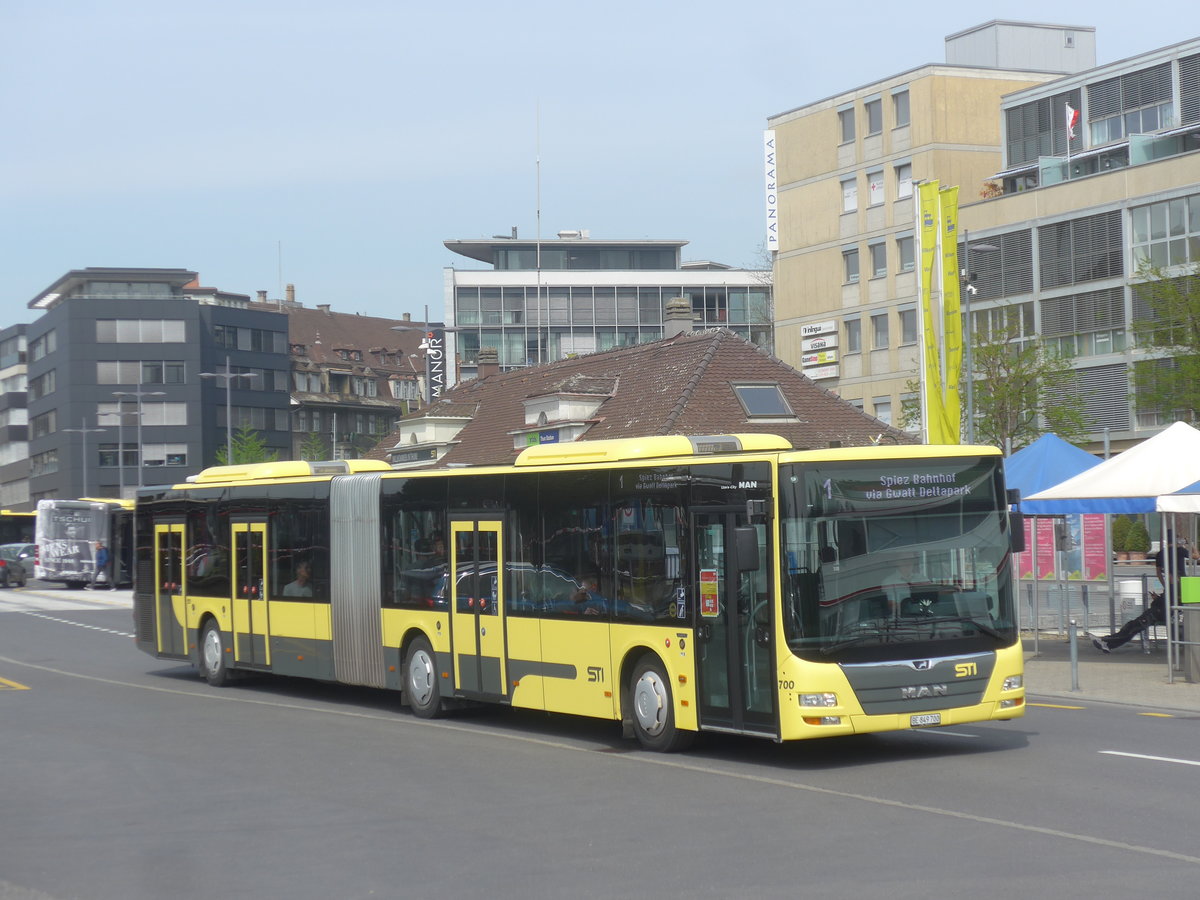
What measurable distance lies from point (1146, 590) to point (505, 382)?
34786mm

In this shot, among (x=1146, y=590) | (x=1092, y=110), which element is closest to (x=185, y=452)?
(x=1092, y=110)

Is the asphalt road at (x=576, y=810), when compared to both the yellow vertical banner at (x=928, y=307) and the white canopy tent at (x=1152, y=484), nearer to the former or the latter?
the white canopy tent at (x=1152, y=484)

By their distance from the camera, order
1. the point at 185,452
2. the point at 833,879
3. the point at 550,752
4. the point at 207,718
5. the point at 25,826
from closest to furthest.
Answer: the point at 833,879, the point at 25,826, the point at 550,752, the point at 207,718, the point at 185,452

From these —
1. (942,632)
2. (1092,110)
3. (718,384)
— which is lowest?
(942,632)

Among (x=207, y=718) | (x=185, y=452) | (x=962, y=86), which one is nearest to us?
(x=207, y=718)

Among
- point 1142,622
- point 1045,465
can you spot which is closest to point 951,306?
point 1045,465

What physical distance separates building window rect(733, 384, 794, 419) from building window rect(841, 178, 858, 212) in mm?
29099

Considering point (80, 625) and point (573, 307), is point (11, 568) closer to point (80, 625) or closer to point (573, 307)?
point (80, 625)

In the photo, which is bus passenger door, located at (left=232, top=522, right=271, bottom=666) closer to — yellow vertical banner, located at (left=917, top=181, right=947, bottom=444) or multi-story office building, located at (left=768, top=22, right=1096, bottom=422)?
yellow vertical banner, located at (left=917, top=181, right=947, bottom=444)

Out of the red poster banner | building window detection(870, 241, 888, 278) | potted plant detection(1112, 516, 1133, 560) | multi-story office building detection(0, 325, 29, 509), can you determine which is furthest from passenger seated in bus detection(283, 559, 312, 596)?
multi-story office building detection(0, 325, 29, 509)

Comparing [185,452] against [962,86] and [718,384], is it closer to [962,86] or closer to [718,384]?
[962,86]

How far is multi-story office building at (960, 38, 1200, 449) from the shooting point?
60.2 metres

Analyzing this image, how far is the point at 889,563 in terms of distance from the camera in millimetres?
13531

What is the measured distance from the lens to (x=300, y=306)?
150 meters
